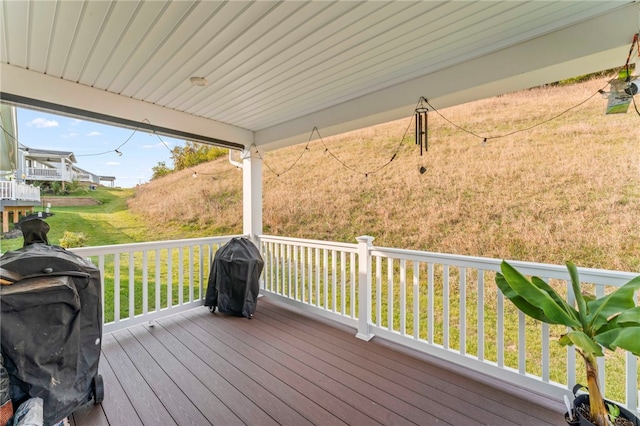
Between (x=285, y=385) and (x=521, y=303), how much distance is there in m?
1.80

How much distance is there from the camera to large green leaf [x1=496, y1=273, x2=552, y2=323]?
1604mm

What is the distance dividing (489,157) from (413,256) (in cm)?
370

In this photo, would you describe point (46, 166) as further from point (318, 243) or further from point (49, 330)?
point (318, 243)

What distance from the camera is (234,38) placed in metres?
1.94

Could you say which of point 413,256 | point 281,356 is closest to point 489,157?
point 413,256

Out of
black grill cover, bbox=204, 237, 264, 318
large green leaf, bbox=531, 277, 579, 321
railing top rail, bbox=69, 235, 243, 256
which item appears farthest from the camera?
black grill cover, bbox=204, 237, 264, 318

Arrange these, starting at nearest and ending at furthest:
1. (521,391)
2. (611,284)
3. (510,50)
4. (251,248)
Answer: (611,284)
(521,391)
(510,50)
(251,248)

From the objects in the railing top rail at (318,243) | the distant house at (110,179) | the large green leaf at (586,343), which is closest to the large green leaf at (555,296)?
the large green leaf at (586,343)

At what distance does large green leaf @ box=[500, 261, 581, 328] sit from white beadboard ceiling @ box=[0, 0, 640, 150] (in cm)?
166

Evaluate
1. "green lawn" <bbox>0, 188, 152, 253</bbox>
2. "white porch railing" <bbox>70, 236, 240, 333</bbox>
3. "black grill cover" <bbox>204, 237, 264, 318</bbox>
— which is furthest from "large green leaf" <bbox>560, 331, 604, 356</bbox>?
"green lawn" <bbox>0, 188, 152, 253</bbox>

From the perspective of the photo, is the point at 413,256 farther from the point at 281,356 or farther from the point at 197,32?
the point at 197,32

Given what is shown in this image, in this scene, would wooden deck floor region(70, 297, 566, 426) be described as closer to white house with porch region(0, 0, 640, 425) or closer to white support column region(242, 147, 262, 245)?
white house with porch region(0, 0, 640, 425)

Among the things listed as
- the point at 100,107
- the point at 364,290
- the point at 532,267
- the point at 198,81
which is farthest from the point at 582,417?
the point at 100,107

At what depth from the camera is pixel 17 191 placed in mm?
2621
